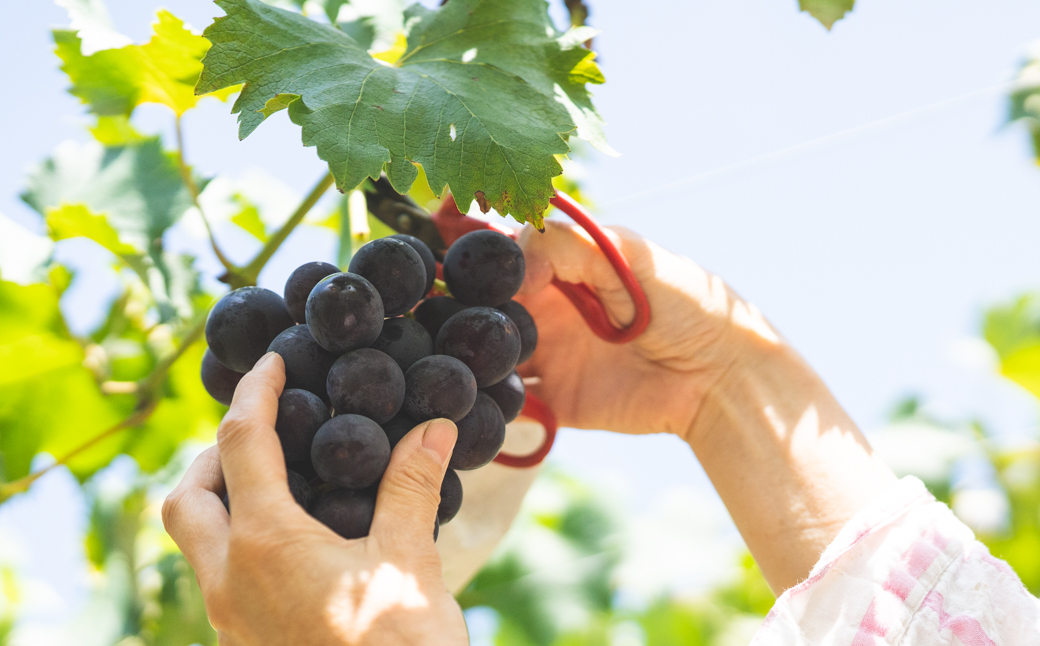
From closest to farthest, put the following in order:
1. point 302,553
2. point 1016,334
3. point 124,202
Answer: point 302,553 → point 124,202 → point 1016,334

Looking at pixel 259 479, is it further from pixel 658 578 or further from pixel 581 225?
pixel 658 578

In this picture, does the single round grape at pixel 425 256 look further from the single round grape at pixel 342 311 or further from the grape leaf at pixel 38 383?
the grape leaf at pixel 38 383

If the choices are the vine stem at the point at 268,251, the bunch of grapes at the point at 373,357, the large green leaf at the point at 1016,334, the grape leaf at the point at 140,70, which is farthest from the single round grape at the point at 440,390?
the large green leaf at the point at 1016,334

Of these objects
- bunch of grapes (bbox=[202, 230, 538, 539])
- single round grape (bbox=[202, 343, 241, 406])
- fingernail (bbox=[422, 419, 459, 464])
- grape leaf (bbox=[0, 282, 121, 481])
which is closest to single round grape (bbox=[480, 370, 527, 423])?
bunch of grapes (bbox=[202, 230, 538, 539])

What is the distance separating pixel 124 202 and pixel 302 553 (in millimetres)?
704

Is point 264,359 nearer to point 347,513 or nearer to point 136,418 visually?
point 347,513

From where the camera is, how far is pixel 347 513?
51 centimetres

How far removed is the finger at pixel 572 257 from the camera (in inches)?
29.5

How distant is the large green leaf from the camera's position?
73.0 inches

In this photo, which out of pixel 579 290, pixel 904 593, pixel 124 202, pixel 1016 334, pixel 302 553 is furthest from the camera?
pixel 1016 334

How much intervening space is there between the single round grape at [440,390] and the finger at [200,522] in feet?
0.53

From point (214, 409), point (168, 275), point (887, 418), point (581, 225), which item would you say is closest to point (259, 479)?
point (581, 225)

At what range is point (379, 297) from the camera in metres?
0.55

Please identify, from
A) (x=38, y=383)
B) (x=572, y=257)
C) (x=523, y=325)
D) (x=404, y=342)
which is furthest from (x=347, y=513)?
(x=38, y=383)
